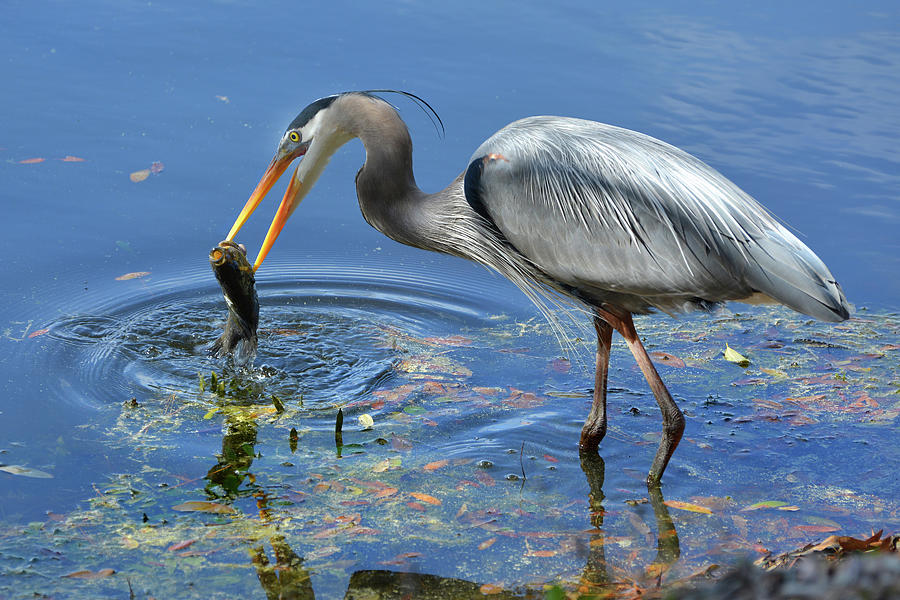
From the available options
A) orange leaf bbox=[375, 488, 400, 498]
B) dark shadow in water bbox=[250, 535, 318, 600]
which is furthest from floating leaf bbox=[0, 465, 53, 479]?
orange leaf bbox=[375, 488, 400, 498]

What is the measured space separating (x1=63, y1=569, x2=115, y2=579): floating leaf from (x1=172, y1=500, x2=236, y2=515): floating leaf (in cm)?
52

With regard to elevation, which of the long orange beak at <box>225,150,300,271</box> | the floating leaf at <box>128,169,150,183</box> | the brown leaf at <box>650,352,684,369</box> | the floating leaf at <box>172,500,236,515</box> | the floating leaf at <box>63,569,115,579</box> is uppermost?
the long orange beak at <box>225,150,300,271</box>

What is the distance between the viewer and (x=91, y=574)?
3953mm

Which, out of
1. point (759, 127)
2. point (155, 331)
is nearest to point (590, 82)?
point (759, 127)

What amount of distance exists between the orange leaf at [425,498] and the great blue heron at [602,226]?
0.91 m

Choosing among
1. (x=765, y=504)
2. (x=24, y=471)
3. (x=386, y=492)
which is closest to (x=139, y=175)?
(x=24, y=471)

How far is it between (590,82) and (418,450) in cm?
517

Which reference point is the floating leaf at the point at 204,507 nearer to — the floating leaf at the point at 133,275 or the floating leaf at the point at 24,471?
the floating leaf at the point at 24,471

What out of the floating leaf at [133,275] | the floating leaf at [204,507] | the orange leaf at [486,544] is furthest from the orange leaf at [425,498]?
the floating leaf at [133,275]

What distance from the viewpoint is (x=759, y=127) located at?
898 centimetres

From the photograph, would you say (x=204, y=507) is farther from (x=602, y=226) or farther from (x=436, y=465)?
(x=602, y=226)

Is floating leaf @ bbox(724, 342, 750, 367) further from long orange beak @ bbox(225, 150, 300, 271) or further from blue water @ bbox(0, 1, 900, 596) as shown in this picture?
long orange beak @ bbox(225, 150, 300, 271)

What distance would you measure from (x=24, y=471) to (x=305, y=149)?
2.25m

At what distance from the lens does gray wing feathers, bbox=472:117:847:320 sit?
187 inches
